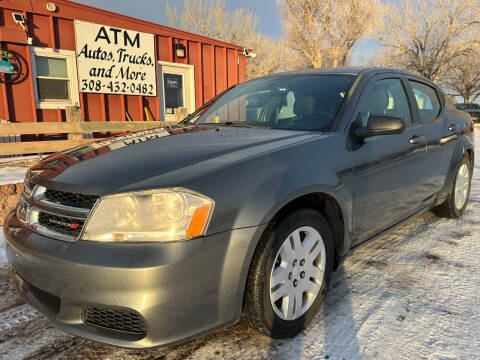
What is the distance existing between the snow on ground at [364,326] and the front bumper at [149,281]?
37cm

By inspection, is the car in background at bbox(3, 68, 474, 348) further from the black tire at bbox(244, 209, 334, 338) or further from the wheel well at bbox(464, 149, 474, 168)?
the wheel well at bbox(464, 149, 474, 168)

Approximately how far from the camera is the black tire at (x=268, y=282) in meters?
1.76

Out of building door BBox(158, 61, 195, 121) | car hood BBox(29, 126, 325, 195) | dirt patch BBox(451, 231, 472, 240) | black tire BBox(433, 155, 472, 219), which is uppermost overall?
building door BBox(158, 61, 195, 121)

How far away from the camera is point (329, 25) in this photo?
25000 millimetres

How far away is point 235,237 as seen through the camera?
1.62 meters

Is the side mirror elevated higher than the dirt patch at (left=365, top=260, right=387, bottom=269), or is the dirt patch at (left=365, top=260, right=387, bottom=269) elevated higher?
the side mirror

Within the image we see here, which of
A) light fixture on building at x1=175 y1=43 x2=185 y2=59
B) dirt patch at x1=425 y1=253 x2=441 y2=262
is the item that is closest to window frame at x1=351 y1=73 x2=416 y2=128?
dirt patch at x1=425 y1=253 x2=441 y2=262

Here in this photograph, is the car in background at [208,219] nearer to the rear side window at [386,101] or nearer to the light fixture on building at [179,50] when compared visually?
the rear side window at [386,101]

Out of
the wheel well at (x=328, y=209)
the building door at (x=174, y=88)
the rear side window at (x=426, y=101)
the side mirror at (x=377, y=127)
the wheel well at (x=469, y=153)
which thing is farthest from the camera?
the building door at (x=174, y=88)

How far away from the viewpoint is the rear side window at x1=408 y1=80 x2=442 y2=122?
10.7 feet

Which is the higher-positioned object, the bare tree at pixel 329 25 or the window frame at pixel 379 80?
the bare tree at pixel 329 25

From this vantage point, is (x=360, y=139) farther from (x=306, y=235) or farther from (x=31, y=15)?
(x=31, y=15)

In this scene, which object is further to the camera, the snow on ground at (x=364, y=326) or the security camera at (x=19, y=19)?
the security camera at (x=19, y=19)

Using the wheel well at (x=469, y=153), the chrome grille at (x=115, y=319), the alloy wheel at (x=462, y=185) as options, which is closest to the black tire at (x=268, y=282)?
the chrome grille at (x=115, y=319)
